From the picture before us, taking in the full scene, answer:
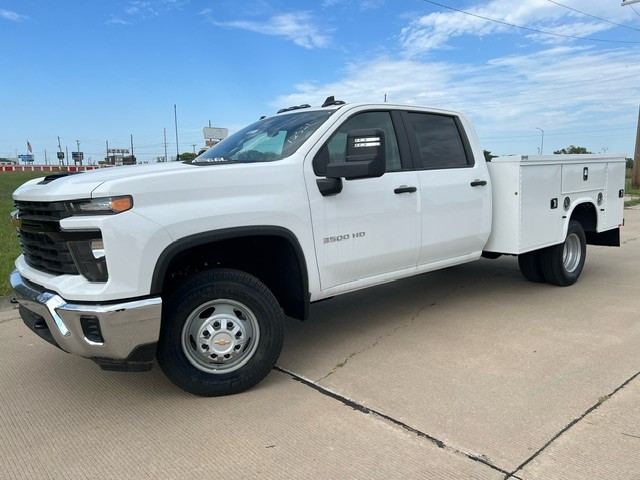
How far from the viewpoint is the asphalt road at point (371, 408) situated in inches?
109

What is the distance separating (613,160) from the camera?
6477 mm

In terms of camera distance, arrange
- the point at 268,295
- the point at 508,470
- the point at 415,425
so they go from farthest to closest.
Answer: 1. the point at 268,295
2. the point at 415,425
3. the point at 508,470

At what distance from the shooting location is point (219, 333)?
3447mm

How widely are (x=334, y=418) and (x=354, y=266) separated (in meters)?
1.27

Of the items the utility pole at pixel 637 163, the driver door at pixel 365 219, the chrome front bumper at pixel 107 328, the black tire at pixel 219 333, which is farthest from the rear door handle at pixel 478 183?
the utility pole at pixel 637 163

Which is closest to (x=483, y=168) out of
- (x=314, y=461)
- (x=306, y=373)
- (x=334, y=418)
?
(x=306, y=373)

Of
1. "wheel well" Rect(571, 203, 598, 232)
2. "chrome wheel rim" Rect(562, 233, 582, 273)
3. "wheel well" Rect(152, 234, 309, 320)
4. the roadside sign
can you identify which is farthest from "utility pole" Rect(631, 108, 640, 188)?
"wheel well" Rect(152, 234, 309, 320)

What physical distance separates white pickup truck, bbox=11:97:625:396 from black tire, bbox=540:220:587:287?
1038mm

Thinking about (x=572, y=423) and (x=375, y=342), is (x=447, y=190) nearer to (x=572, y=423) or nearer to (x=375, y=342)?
(x=375, y=342)

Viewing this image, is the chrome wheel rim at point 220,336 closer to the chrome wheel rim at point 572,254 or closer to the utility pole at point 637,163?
the chrome wheel rim at point 572,254

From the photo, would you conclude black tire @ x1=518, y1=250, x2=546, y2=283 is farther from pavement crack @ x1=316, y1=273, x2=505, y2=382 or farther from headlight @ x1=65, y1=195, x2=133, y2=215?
headlight @ x1=65, y1=195, x2=133, y2=215

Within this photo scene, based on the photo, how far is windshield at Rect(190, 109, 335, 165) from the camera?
4.00m

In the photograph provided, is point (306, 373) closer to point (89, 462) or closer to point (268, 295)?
point (268, 295)

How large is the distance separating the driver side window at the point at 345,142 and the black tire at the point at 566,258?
267 centimetres
